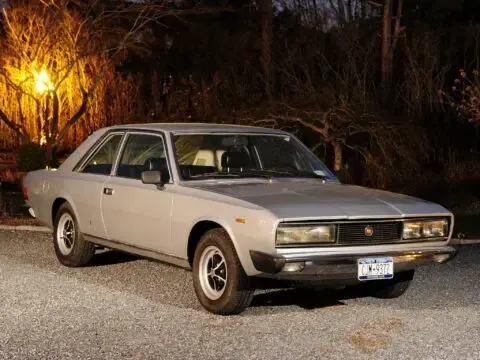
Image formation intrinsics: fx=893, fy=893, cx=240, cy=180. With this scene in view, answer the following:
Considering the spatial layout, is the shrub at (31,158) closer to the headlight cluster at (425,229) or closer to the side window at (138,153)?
the side window at (138,153)

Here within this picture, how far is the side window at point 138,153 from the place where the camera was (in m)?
8.25

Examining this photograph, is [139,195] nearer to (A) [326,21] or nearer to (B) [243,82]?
(B) [243,82]

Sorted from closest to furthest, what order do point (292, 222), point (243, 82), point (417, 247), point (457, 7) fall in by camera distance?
point (292, 222) < point (417, 247) < point (243, 82) < point (457, 7)

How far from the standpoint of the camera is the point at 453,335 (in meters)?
6.31

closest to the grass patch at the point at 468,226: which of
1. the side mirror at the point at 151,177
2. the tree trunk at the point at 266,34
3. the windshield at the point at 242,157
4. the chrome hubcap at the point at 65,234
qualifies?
the windshield at the point at 242,157

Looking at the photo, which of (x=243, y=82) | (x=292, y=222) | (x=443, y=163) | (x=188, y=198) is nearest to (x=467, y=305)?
(x=292, y=222)

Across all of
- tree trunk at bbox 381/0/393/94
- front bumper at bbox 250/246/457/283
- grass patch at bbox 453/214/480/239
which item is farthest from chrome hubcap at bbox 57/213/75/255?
tree trunk at bbox 381/0/393/94

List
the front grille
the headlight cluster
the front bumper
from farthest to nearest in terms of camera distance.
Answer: the headlight cluster < the front grille < the front bumper

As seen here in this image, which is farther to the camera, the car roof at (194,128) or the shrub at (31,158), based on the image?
the shrub at (31,158)

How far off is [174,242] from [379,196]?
68.0 inches

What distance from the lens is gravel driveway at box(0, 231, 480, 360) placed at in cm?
584

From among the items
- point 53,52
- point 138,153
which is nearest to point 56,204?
point 138,153

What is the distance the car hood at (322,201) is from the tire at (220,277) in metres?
0.40

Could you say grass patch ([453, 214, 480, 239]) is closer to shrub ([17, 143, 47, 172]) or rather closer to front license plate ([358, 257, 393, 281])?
front license plate ([358, 257, 393, 281])
